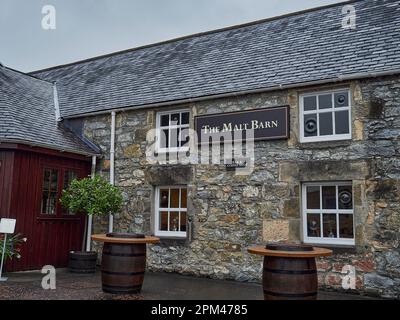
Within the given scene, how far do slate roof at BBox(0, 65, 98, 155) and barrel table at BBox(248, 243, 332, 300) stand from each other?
6029 millimetres

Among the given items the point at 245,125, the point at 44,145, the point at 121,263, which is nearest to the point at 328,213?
the point at 245,125

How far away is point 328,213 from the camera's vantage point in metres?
8.06

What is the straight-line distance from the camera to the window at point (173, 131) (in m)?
9.89

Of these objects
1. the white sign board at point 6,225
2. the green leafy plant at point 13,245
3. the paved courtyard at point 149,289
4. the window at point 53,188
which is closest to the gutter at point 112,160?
the window at point 53,188

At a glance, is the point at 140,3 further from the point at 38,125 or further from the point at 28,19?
the point at 38,125

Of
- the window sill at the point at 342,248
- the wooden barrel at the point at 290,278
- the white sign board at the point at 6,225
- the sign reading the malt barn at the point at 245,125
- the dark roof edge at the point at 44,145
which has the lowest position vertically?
the wooden barrel at the point at 290,278

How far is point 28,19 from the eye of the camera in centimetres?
1091

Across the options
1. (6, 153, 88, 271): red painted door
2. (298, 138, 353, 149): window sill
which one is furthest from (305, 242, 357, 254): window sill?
(6, 153, 88, 271): red painted door

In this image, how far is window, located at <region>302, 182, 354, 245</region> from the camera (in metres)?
7.88

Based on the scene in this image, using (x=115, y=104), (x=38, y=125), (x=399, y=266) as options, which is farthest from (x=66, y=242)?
(x=399, y=266)

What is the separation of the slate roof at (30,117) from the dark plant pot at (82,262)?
2.47 meters

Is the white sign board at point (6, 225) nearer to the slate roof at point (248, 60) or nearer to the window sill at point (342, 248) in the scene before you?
the slate roof at point (248, 60)

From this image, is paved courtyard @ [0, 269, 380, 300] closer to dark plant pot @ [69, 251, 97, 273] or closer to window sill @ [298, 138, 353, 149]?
dark plant pot @ [69, 251, 97, 273]

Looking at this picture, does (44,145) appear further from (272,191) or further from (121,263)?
(272,191)
